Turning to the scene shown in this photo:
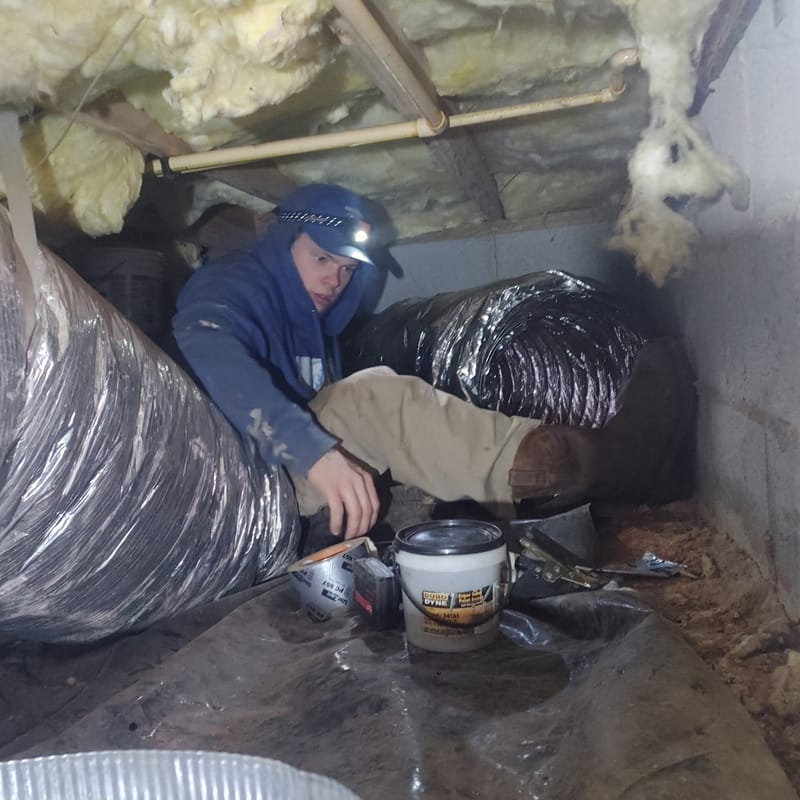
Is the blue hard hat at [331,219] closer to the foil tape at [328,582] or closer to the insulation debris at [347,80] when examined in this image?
the insulation debris at [347,80]

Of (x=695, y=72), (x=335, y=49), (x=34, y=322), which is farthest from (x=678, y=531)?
(x=34, y=322)

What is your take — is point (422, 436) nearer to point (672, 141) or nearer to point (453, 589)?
point (453, 589)

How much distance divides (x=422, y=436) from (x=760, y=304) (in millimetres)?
634

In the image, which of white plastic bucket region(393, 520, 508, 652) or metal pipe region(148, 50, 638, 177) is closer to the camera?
white plastic bucket region(393, 520, 508, 652)

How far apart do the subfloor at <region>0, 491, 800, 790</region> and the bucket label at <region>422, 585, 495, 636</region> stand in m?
0.23

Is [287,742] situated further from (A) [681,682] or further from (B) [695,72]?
(B) [695,72]

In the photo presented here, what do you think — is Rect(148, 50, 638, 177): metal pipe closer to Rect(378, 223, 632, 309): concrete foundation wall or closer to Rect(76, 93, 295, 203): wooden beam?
Rect(76, 93, 295, 203): wooden beam

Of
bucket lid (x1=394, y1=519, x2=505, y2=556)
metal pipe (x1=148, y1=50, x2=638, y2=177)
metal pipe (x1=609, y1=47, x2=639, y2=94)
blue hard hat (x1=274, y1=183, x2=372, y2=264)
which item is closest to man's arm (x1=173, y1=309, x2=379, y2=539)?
bucket lid (x1=394, y1=519, x2=505, y2=556)

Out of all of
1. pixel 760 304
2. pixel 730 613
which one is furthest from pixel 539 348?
pixel 730 613

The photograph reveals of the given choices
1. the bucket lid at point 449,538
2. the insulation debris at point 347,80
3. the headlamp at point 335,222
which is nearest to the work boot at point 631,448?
the insulation debris at point 347,80

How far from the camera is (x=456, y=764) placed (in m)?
0.73

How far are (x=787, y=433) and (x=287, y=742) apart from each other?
0.76 meters

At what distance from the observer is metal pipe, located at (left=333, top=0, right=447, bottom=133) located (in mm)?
948

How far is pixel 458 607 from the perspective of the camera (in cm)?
95
